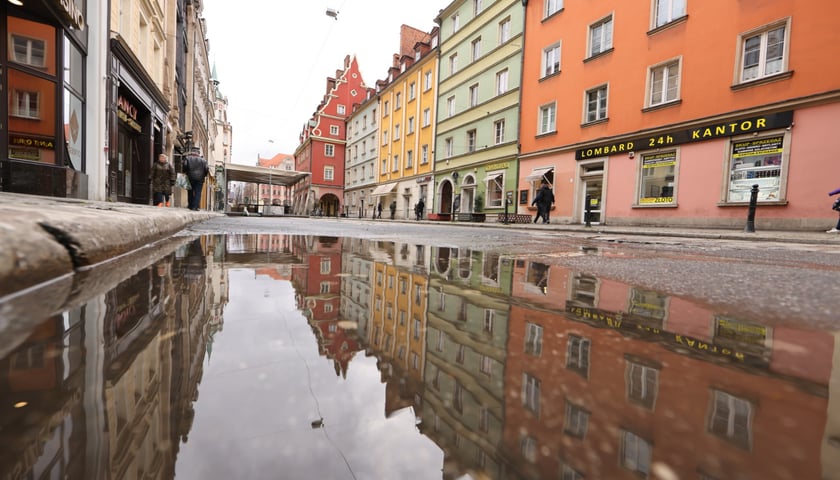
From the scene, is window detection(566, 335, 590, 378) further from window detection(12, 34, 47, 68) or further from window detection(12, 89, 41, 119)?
window detection(12, 34, 47, 68)

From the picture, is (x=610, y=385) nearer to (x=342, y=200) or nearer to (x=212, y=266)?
(x=212, y=266)

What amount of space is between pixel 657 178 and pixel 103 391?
15157mm

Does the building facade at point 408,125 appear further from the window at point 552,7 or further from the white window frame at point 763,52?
the white window frame at point 763,52

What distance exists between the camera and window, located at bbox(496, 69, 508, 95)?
19.9m

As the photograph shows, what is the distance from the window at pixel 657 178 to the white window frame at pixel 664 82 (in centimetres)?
173

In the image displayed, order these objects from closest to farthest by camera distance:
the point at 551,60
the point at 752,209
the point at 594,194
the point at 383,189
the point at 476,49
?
the point at 752,209 < the point at 594,194 < the point at 551,60 < the point at 476,49 < the point at 383,189

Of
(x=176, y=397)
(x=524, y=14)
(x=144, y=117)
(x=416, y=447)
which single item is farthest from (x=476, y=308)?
(x=524, y=14)

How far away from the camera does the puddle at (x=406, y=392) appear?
0.51 m

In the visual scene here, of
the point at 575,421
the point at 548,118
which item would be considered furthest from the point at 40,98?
the point at 548,118

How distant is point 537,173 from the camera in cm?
1722

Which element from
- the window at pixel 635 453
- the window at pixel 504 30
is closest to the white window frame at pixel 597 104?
the window at pixel 504 30

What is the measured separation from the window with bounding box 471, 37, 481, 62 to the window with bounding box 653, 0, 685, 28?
392 inches

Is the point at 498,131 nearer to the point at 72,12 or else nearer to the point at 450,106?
the point at 450,106

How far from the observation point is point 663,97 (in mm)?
13109
